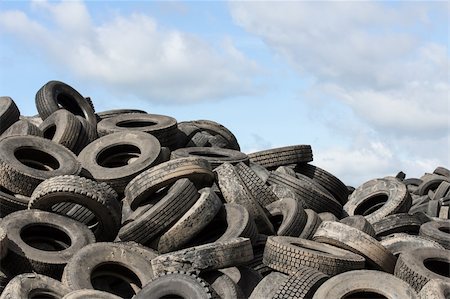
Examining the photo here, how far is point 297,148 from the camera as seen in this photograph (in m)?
14.7

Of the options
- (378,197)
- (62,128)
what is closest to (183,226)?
(62,128)

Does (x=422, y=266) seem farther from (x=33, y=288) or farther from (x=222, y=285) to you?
(x=33, y=288)

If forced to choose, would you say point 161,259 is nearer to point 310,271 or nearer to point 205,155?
point 310,271

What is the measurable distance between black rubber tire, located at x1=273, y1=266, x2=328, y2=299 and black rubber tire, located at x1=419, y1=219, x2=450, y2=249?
12.6 ft

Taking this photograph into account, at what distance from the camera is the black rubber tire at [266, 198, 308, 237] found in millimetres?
11297

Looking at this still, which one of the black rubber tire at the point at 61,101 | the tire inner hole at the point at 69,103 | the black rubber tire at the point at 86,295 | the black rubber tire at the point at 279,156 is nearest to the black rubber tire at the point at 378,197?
the black rubber tire at the point at 279,156

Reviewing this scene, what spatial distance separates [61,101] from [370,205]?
291 inches

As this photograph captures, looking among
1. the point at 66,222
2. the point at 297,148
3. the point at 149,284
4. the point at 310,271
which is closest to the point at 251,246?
the point at 310,271

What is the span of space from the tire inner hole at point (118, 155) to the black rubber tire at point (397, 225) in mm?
4590

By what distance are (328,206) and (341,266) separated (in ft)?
12.0

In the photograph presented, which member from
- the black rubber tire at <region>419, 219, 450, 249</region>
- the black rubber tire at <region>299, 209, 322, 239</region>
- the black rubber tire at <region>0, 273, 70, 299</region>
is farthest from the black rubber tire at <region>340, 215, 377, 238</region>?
the black rubber tire at <region>0, 273, 70, 299</region>

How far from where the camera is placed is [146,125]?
51.1 feet

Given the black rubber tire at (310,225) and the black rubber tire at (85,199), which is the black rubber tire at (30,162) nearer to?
the black rubber tire at (85,199)

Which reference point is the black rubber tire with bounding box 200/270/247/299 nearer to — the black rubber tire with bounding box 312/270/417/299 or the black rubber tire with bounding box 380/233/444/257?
the black rubber tire with bounding box 312/270/417/299
